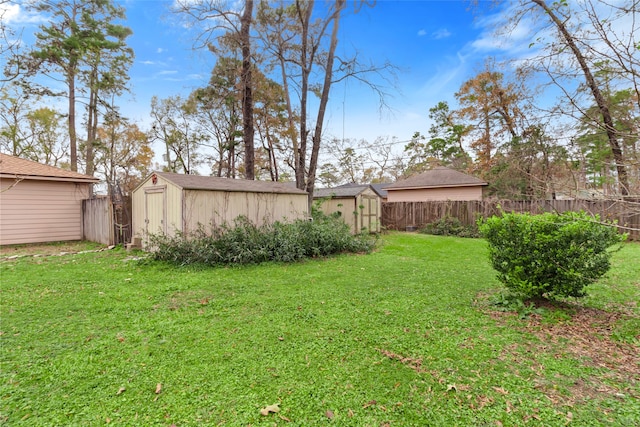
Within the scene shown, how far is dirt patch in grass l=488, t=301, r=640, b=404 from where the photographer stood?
213cm

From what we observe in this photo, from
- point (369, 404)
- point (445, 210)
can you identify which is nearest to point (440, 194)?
point (445, 210)

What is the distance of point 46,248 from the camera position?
859cm

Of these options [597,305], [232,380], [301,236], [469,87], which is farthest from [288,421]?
[469,87]

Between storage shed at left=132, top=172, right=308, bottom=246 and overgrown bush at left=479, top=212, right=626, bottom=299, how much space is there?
6.47 metres

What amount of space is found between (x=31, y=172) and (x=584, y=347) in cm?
1338

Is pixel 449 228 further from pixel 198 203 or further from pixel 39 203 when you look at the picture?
pixel 39 203

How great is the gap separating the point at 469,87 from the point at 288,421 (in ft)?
74.0

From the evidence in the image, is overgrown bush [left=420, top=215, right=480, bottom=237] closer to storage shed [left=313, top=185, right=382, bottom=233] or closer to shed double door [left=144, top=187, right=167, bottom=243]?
storage shed [left=313, top=185, right=382, bottom=233]

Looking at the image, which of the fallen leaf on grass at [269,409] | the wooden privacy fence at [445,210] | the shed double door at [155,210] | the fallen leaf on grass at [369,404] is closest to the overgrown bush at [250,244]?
the shed double door at [155,210]

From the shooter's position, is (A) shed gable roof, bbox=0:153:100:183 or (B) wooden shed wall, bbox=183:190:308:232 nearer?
(B) wooden shed wall, bbox=183:190:308:232

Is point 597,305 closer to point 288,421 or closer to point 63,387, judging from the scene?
point 288,421

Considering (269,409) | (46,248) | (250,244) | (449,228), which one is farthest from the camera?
(449,228)

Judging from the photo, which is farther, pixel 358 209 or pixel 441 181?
pixel 441 181

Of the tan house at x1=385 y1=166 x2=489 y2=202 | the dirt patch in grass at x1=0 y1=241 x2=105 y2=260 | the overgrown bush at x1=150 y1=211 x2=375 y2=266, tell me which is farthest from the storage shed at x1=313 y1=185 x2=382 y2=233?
the dirt patch in grass at x1=0 y1=241 x2=105 y2=260
